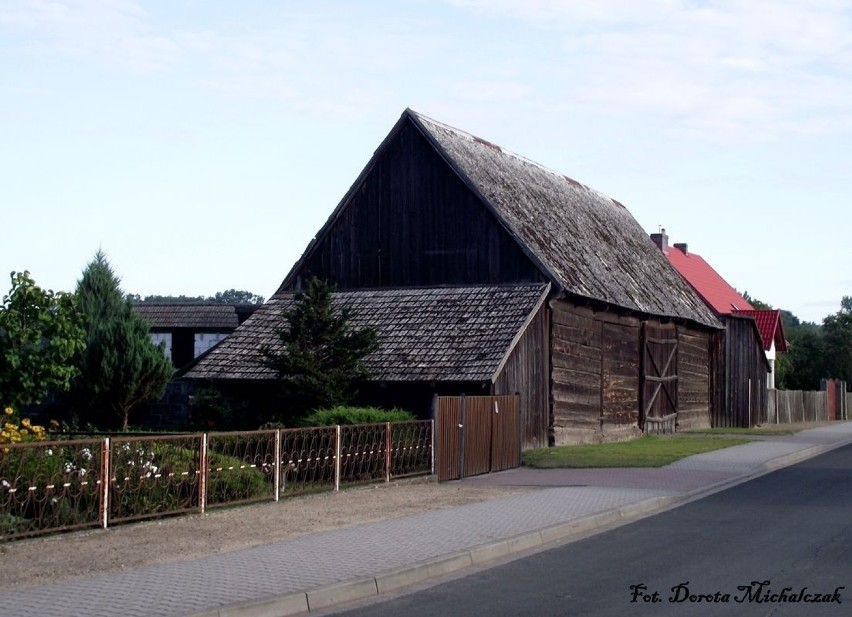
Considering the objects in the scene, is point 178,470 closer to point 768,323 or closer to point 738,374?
point 738,374

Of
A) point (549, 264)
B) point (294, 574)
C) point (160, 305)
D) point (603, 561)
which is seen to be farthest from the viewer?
point (160, 305)

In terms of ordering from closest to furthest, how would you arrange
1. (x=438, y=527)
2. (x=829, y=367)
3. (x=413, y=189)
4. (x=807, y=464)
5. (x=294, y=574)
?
(x=294, y=574), (x=438, y=527), (x=807, y=464), (x=413, y=189), (x=829, y=367)

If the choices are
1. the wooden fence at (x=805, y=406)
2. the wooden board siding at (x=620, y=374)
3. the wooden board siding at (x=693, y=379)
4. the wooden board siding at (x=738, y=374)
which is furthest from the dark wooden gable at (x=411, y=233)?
the wooden fence at (x=805, y=406)

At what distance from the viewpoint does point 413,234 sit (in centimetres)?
3102

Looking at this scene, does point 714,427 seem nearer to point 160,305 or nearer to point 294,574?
point 160,305

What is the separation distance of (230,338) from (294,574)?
783 inches

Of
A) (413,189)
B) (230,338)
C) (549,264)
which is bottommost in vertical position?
(230,338)

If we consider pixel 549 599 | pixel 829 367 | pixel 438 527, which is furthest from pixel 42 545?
pixel 829 367

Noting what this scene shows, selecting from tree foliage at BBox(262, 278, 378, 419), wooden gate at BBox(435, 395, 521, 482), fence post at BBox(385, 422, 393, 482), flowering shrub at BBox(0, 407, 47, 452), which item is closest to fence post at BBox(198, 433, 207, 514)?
flowering shrub at BBox(0, 407, 47, 452)

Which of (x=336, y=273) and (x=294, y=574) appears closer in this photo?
(x=294, y=574)

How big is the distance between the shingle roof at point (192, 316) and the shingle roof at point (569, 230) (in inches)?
466

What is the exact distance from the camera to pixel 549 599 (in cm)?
997

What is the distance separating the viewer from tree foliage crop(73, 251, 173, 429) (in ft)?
96.5

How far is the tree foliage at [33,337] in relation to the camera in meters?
17.8
